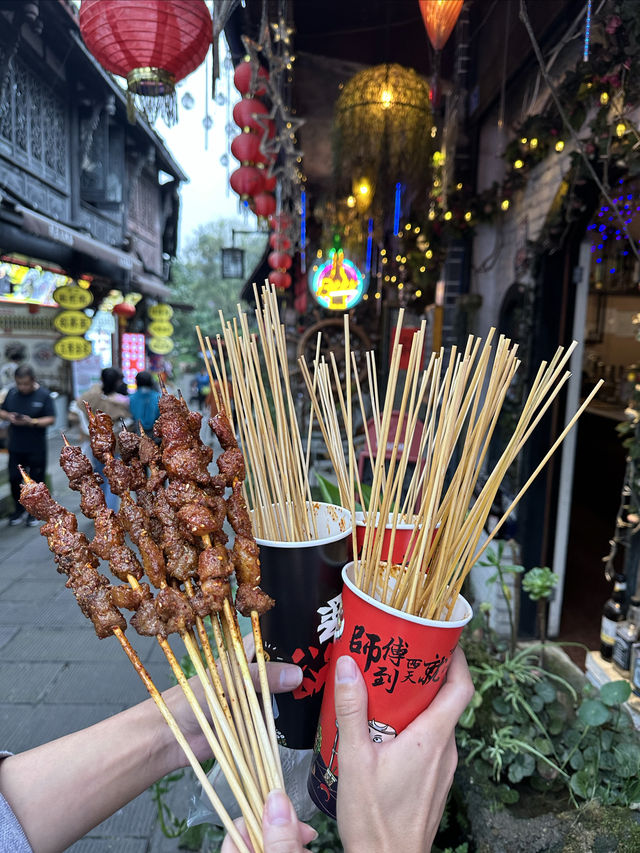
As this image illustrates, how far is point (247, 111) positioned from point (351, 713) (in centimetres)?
420

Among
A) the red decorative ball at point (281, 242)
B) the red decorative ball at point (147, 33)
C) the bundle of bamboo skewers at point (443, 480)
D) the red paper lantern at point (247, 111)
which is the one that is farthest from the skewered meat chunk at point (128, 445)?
the red decorative ball at point (281, 242)

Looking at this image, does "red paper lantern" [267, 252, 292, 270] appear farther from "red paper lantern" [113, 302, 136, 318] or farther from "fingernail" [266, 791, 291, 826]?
"red paper lantern" [113, 302, 136, 318]

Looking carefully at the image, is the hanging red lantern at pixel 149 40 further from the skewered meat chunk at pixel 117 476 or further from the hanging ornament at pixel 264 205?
the skewered meat chunk at pixel 117 476

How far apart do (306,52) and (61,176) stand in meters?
6.52

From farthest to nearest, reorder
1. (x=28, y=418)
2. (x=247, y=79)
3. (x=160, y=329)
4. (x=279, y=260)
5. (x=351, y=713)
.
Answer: (x=160, y=329), (x=279, y=260), (x=28, y=418), (x=247, y=79), (x=351, y=713)

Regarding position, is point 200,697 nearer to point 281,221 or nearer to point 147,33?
point 147,33

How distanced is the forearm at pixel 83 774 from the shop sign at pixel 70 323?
908 cm

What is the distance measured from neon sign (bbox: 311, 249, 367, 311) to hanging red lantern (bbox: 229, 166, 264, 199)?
1.54 meters

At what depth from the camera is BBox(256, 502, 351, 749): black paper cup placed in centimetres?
98

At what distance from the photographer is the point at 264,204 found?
5293mm

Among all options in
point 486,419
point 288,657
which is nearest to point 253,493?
point 288,657

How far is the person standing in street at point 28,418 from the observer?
223 inches

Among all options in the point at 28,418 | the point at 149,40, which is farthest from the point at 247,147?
the point at 28,418

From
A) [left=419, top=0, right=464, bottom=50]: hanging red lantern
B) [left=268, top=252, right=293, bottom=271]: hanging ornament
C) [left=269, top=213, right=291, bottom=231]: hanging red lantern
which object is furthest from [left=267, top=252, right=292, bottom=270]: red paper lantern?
[left=419, top=0, right=464, bottom=50]: hanging red lantern
